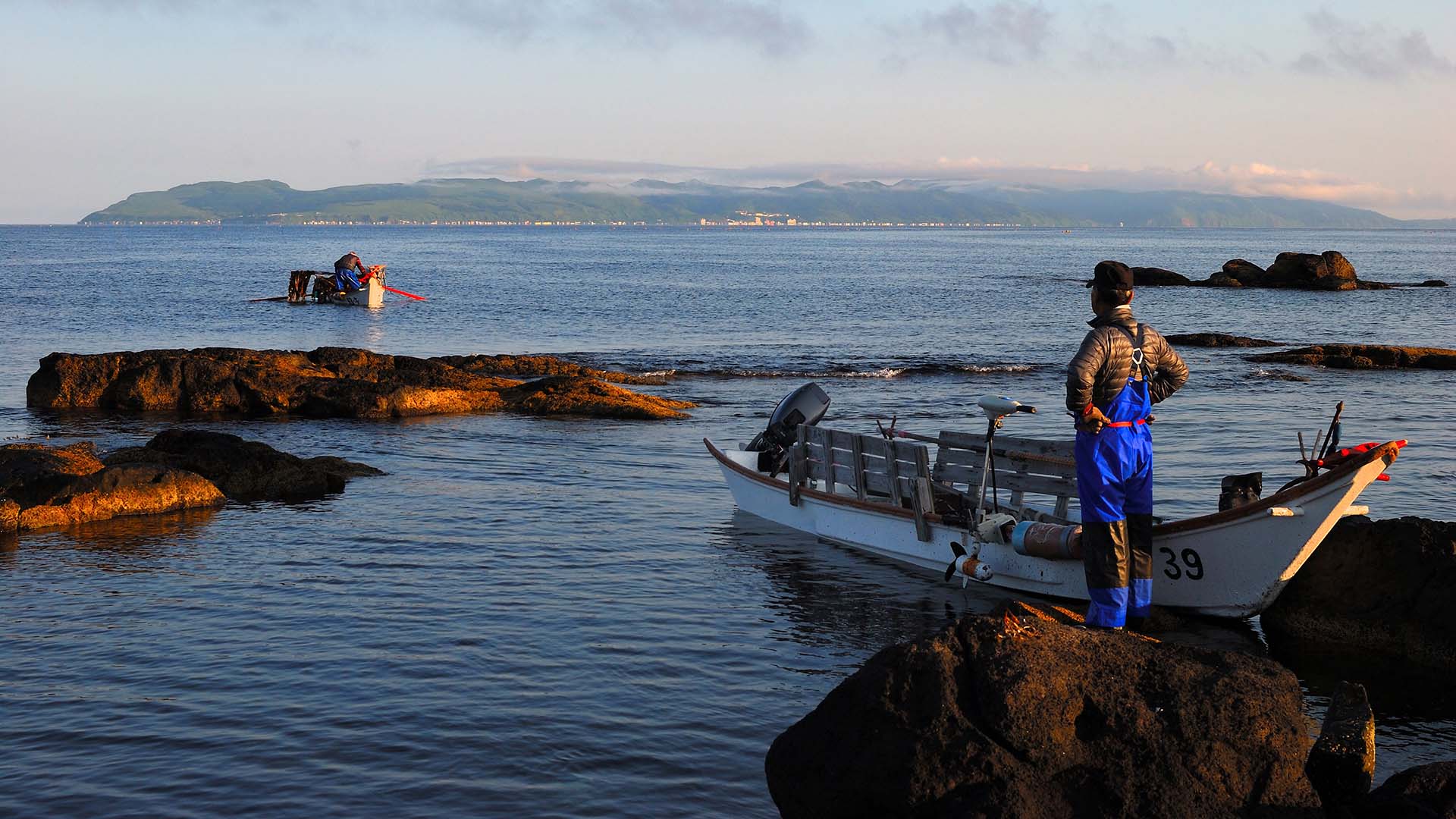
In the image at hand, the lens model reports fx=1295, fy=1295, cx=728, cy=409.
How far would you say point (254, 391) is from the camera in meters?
23.3

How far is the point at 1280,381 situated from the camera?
97.0 ft

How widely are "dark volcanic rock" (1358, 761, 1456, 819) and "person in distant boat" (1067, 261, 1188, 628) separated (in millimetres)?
2963

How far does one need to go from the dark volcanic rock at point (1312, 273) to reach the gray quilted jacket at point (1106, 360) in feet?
230

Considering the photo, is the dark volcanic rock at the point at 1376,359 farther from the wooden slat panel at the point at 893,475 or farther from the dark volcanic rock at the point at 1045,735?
the dark volcanic rock at the point at 1045,735

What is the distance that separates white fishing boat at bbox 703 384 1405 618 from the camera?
923 centimetres

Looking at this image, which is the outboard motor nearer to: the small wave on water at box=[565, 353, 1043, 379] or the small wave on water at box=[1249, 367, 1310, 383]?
the small wave on water at box=[565, 353, 1043, 379]

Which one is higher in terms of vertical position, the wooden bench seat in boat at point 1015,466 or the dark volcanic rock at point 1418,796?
the wooden bench seat in boat at point 1015,466

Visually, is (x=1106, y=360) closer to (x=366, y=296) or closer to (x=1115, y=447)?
(x=1115, y=447)

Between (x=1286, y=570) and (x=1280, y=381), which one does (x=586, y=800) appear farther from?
(x=1280, y=381)

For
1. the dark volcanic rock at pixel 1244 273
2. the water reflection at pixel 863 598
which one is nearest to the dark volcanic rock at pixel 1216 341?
the water reflection at pixel 863 598

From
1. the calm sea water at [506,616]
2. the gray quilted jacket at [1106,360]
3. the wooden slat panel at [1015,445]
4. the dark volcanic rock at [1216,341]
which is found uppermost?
the gray quilted jacket at [1106,360]

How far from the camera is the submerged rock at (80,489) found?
1355 cm

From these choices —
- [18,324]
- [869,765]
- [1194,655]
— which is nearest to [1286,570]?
[1194,655]

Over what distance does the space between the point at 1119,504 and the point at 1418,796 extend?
3.25 m
